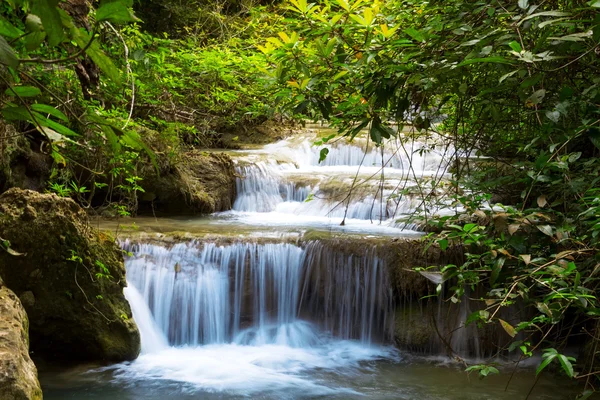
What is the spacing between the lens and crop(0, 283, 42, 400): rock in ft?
8.54

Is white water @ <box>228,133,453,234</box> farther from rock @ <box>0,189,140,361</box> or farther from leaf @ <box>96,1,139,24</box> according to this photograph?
leaf @ <box>96,1,139,24</box>

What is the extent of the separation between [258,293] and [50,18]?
240 inches

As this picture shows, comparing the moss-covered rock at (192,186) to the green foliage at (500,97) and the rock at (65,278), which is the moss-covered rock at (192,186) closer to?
the rock at (65,278)

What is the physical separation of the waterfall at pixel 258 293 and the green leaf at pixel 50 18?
19.1ft

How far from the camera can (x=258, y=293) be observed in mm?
6699

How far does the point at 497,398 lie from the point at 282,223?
13.2 ft

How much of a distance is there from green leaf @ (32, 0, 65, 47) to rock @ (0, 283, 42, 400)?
2331mm

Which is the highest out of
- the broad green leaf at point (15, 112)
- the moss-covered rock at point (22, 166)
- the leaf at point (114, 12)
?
the moss-covered rock at point (22, 166)

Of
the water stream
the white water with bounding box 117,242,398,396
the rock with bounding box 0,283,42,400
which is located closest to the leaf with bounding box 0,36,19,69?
the rock with bounding box 0,283,42,400

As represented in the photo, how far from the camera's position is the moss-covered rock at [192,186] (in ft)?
28.1

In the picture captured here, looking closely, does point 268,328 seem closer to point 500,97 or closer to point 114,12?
point 500,97

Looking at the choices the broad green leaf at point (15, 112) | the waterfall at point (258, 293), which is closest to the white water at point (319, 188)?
the waterfall at point (258, 293)

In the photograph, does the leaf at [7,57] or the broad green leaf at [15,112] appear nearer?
the leaf at [7,57]

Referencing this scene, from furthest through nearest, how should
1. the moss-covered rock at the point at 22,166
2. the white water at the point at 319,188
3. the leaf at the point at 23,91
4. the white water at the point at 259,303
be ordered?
the white water at the point at 319,188 → the moss-covered rock at the point at 22,166 → the white water at the point at 259,303 → the leaf at the point at 23,91
